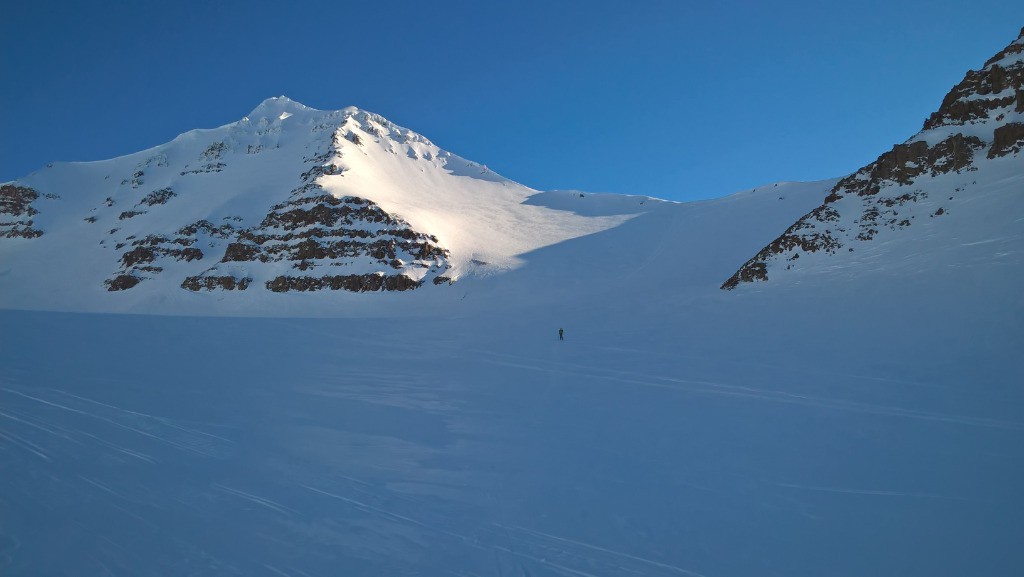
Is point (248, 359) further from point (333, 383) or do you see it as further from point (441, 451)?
point (441, 451)

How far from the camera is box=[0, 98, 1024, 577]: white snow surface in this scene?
5891mm

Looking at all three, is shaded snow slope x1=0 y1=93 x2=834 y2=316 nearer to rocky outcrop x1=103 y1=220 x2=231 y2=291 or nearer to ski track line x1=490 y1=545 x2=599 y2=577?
rocky outcrop x1=103 y1=220 x2=231 y2=291

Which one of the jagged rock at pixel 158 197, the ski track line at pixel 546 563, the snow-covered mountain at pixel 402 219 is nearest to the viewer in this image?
the ski track line at pixel 546 563

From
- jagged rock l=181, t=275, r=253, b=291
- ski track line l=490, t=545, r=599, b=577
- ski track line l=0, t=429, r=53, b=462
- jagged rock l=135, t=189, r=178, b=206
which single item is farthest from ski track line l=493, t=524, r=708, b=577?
jagged rock l=135, t=189, r=178, b=206

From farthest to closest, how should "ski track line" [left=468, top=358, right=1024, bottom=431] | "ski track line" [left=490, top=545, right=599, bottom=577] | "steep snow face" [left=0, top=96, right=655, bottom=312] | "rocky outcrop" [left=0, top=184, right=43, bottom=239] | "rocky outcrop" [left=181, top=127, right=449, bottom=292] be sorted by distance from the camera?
"rocky outcrop" [left=0, top=184, right=43, bottom=239] → "steep snow face" [left=0, top=96, right=655, bottom=312] → "rocky outcrop" [left=181, top=127, right=449, bottom=292] → "ski track line" [left=468, top=358, right=1024, bottom=431] → "ski track line" [left=490, top=545, right=599, bottom=577]

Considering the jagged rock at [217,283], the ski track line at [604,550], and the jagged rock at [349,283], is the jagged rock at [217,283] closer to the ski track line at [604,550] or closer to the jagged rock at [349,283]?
the jagged rock at [349,283]

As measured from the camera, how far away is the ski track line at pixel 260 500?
684 cm

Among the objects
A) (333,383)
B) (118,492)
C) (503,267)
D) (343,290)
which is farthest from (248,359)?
(503,267)

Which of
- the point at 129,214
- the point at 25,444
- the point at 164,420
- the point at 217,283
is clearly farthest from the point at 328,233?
the point at 25,444

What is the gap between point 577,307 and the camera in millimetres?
31500

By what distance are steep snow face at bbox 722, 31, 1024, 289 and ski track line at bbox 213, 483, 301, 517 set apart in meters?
23.9

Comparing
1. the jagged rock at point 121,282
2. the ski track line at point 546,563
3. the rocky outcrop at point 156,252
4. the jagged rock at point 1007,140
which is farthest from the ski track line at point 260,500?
the jagged rock at point 121,282

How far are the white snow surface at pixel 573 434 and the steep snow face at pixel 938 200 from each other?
0.77 feet

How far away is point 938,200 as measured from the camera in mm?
23938
